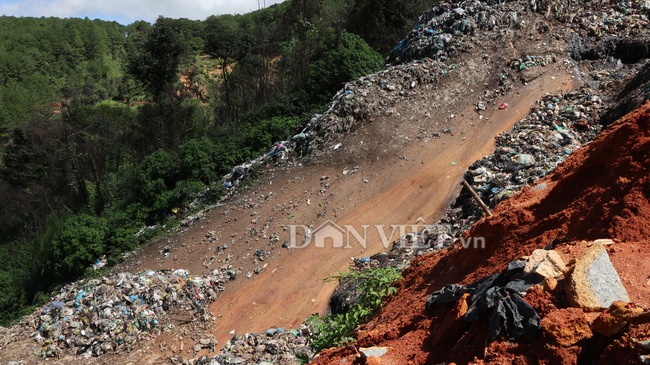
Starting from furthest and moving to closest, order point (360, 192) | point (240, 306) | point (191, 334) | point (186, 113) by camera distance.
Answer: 1. point (186, 113)
2. point (360, 192)
3. point (240, 306)
4. point (191, 334)

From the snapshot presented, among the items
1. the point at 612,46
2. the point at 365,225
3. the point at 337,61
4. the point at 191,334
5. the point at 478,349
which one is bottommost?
the point at 191,334

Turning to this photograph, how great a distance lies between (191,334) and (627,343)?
6304mm

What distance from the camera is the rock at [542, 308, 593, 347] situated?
102 inches

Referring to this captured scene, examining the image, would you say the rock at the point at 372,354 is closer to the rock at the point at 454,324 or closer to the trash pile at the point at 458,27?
the rock at the point at 454,324

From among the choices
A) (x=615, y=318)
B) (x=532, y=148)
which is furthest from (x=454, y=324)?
(x=532, y=148)

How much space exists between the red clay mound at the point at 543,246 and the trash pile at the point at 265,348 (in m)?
1.84

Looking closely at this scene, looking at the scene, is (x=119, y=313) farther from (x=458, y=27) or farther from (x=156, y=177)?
(x=458, y=27)

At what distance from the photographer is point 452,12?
12.5 metres

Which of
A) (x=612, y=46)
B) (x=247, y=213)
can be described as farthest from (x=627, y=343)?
(x=612, y=46)

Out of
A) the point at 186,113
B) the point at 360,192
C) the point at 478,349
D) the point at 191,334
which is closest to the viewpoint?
the point at 478,349

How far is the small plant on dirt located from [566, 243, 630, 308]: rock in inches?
76.7

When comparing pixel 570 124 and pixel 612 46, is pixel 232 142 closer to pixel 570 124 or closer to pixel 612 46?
pixel 570 124

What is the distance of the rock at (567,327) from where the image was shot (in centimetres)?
259

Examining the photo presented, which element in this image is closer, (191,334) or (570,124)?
(191,334)
